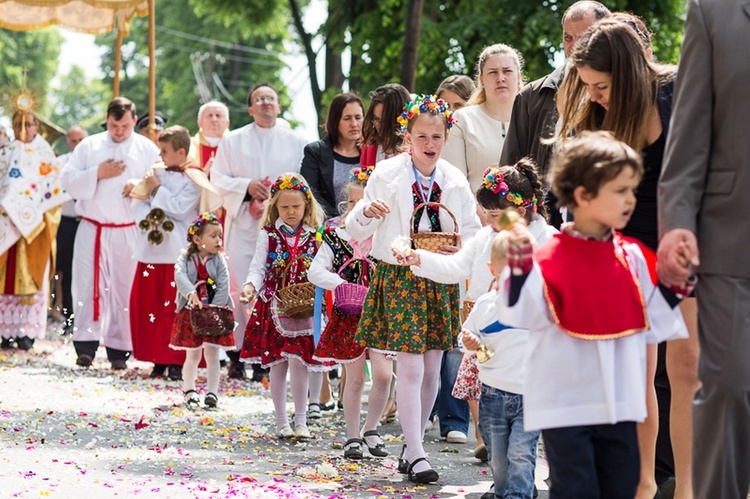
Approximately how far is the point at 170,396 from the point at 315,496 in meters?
4.60

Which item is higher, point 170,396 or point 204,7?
point 204,7

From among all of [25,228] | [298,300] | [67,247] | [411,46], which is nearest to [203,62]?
[67,247]

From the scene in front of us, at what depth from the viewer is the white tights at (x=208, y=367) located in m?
9.91

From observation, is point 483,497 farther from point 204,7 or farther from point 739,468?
point 204,7

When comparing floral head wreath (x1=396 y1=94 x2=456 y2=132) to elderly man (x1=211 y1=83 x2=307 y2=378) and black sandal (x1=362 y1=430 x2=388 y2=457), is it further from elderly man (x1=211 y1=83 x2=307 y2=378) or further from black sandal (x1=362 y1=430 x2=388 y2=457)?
elderly man (x1=211 y1=83 x2=307 y2=378)

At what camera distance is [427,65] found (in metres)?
24.3

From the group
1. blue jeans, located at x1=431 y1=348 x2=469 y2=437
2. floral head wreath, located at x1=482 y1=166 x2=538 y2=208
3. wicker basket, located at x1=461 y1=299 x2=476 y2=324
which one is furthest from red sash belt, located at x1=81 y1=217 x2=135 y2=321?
floral head wreath, located at x1=482 y1=166 x2=538 y2=208

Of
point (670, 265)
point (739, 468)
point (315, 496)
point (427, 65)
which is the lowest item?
point (315, 496)

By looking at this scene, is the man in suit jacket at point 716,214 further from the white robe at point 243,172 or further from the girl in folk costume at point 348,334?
the white robe at point 243,172

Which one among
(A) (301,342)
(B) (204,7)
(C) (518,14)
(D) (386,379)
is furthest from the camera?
(B) (204,7)

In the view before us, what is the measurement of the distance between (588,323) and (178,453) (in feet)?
12.6

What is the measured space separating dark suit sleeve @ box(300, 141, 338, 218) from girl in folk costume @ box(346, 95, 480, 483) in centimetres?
268

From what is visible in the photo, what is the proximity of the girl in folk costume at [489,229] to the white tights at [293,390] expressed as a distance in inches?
92.2

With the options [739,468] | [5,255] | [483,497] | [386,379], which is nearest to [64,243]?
[5,255]
